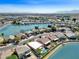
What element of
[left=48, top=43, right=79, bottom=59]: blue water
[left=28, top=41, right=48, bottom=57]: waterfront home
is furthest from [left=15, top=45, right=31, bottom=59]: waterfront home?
[left=48, top=43, right=79, bottom=59]: blue water

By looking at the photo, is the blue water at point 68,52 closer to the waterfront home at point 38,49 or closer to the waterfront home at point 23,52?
the waterfront home at point 38,49

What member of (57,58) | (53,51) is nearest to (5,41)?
(53,51)

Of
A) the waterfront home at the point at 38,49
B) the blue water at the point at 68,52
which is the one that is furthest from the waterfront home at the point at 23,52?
the blue water at the point at 68,52

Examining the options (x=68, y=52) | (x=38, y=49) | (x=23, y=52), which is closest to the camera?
(x=23, y=52)

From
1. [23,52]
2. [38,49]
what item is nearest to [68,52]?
[38,49]

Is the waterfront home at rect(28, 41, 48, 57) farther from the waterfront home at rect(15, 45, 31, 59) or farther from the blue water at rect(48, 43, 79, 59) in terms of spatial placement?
the blue water at rect(48, 43, 79, 59)

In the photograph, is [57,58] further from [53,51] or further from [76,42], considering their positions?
[76,42]

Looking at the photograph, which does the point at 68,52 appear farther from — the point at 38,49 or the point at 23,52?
the point at 23,52

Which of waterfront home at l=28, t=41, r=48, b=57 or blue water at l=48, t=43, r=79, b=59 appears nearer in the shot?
blue water at l=48, t=43, r=79, b=59

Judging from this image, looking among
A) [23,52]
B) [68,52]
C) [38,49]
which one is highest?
[23,52]
